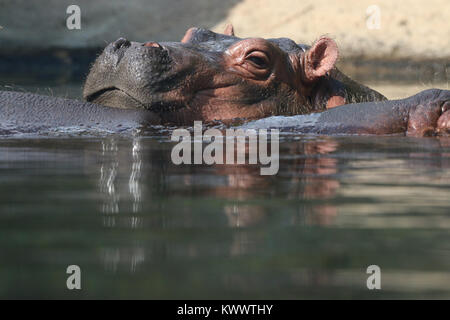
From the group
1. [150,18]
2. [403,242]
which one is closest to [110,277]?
[403,242]

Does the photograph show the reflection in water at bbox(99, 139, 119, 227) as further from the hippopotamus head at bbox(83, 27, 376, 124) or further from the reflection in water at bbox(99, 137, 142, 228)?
the hippopotamus head at bbox(83, 27, 376, 124)

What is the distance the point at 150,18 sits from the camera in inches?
716

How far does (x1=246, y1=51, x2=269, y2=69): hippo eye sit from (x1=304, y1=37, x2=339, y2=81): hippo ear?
43 cm

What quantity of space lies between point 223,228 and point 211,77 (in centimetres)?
350

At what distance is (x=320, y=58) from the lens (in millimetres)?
6184

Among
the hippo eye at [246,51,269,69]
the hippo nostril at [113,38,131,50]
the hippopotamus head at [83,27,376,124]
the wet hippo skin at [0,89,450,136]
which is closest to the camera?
the wet hippo skin at [0,89,450,136]

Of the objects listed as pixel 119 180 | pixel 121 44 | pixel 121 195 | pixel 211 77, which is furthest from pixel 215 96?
pixel 121 195

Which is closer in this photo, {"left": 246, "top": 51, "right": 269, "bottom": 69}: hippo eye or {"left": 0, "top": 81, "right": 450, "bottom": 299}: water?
{"left": 0, "top": 81, "right": 450, "bottom": 299}: water

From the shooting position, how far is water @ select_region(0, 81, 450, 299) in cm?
168

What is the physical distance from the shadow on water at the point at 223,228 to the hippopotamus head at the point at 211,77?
1671mm

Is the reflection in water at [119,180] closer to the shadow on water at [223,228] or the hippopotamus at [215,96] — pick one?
the shadow on water at [223,228]

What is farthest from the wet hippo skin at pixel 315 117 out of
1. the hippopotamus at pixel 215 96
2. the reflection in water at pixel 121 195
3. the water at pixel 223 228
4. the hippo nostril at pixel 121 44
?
the water at pixel 223 228

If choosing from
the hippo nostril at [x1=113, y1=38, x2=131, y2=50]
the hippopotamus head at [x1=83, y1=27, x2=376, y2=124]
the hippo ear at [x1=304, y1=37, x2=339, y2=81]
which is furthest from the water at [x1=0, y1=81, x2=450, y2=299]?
the hippo ear at [x1=304, y1=37, x2=339, y2=81]
